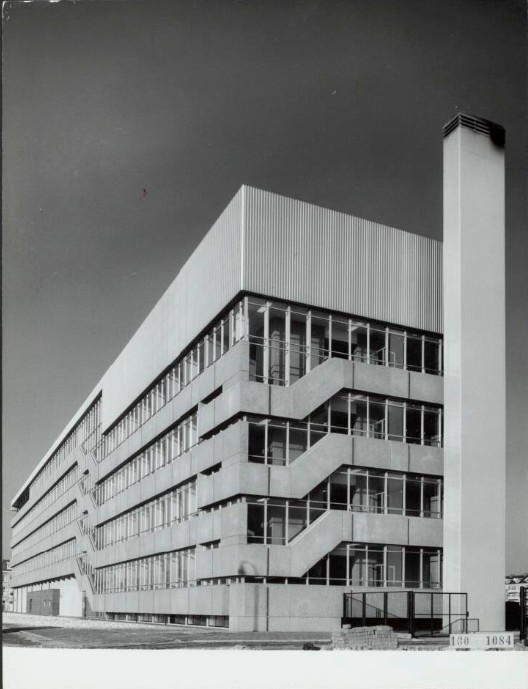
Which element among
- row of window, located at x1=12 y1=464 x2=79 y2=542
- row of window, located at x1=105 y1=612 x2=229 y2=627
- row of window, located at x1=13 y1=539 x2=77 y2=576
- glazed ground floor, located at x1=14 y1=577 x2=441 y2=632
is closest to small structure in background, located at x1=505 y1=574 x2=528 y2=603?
glazed ground floor, located at x1=14 y1=577 x2=441 y2=632

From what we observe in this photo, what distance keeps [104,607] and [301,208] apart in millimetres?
36604

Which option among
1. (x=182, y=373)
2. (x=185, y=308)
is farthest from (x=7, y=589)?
(x=185, y=308)

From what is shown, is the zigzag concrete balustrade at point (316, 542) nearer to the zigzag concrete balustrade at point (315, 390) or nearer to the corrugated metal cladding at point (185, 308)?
the zigzag concrete balustrade at point (315, 390)

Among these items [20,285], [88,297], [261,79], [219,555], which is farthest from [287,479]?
[261,79]

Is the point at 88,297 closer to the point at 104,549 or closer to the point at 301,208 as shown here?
the point at 301,208

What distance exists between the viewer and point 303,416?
40688 mm

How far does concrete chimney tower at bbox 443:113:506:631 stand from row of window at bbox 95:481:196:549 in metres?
15.0

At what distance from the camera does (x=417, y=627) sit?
135ft

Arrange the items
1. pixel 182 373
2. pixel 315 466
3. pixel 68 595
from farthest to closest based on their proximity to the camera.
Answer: pixel 68 595
pixel 182 373
pixel 315 466

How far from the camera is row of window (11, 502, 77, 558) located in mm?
83988

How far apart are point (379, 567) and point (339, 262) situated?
1344 cm

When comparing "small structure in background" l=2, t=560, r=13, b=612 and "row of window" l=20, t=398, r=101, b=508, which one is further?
"small structure in background" l=2, t=560, r=13, b=612

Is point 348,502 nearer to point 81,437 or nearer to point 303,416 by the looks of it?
point 303,416

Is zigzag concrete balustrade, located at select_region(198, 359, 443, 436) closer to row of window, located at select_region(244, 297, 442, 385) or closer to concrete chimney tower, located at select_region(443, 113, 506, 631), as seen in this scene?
row of window, located at select_region(244, 297, 442, 385)
